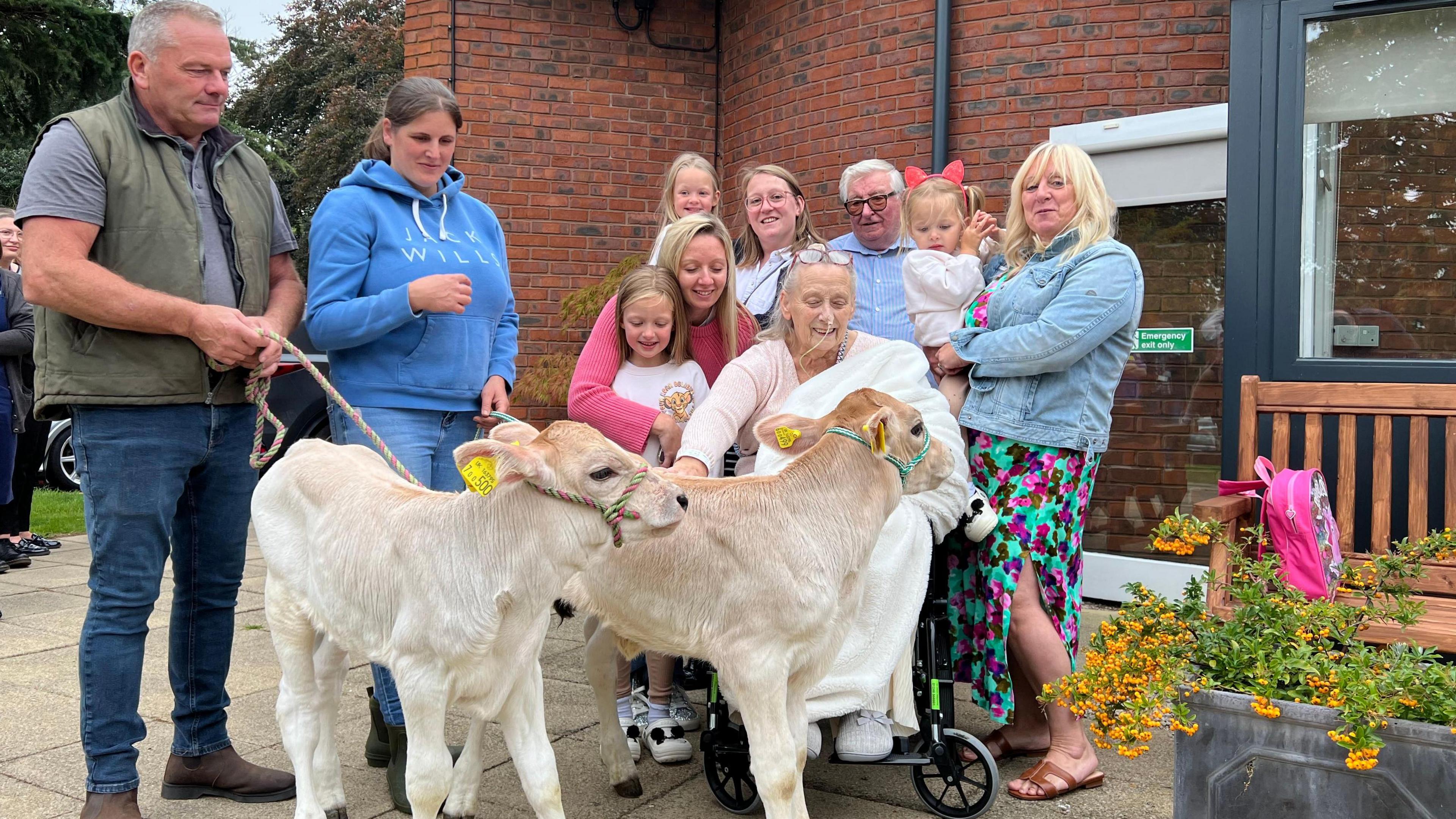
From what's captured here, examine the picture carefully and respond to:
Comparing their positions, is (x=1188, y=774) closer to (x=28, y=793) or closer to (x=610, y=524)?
(x=610, y=524)

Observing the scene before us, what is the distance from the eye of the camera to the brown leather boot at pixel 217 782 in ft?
12.2

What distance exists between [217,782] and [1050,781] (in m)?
2.79

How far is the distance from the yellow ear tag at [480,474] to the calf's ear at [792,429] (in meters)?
0.87

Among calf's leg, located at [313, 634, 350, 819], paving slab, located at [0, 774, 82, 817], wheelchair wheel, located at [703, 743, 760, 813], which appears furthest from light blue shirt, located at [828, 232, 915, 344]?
paving slab, located at [0, 774, 82, 817]

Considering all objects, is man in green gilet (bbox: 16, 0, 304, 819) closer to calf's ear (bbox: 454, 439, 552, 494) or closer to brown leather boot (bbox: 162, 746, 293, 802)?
brown leather boot (bbox: 162, 746, 293, 802)

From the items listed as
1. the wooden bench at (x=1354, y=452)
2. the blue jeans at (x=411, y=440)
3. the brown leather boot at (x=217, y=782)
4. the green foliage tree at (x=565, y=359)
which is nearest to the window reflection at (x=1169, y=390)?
the wooden bench at (x=1354, y=452)

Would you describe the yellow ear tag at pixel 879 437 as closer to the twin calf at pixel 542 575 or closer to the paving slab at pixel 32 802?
the twin calf at pixel 542 575

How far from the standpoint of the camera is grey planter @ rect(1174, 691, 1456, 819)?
2555 millimetres

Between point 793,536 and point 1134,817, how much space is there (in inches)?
63.3

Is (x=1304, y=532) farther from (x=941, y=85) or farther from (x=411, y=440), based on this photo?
(x=941, y=85)

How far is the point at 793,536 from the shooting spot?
10.1ft

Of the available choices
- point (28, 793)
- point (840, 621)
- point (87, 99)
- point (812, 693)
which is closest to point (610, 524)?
point (840, 621)

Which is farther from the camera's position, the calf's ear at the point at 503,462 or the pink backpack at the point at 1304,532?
the pink backpack at the point at 1304,532

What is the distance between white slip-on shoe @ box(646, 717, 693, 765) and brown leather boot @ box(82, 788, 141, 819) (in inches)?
66.2
